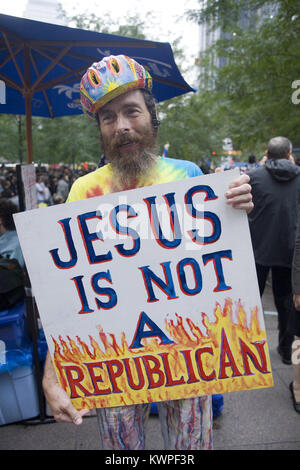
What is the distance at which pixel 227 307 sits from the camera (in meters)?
1.37

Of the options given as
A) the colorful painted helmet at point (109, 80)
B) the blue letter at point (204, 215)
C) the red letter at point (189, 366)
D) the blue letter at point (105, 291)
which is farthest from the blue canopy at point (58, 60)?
the red letter at point (189, 366)

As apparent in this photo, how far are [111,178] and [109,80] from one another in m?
0.37

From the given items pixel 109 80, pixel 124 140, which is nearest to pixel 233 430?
pixel 124 140

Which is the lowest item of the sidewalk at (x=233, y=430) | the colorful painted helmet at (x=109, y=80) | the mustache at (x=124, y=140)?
the sidewalk at (x=233, y=430)

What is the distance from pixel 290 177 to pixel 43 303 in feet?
8.69

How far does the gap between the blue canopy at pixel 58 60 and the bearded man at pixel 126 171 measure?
67.6 inches

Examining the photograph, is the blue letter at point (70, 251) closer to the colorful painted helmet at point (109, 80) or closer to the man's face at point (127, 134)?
the man's face at point (127, 134)

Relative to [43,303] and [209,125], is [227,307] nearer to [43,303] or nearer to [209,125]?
[43,303]

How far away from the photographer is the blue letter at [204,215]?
1342 millimetres

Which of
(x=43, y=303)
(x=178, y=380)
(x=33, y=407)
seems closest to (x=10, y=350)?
(x=33, y=407)

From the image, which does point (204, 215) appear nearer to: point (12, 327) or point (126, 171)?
point (126, 171)

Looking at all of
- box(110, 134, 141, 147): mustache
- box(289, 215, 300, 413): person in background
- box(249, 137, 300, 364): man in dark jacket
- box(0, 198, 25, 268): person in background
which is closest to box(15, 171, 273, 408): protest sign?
box(110, 134, 141, 147): mustache

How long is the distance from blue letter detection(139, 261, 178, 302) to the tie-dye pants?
440 mm

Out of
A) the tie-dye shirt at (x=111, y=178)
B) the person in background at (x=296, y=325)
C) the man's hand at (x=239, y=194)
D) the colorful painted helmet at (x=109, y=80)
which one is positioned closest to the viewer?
the man's hand at (x=239, y=194)
